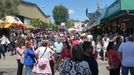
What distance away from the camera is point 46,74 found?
1199cm

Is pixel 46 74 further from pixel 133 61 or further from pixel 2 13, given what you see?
pixel 2 13

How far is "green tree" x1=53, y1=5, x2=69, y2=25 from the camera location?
152012mm

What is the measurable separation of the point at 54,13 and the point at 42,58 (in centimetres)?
14268

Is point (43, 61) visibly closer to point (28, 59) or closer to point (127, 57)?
point (28, 59)

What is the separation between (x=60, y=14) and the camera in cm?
15350

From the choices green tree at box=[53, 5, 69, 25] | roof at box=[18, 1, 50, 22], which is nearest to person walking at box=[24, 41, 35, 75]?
roof at box=[18, 1, 50, 22]

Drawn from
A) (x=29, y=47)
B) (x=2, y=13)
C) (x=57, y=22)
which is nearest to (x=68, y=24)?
(x=57, y=22)

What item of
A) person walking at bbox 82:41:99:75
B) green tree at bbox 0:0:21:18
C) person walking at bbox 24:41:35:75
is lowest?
person walking at bbox 24:41:35:75

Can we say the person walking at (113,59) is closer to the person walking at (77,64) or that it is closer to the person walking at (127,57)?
the person walking at (127,57)

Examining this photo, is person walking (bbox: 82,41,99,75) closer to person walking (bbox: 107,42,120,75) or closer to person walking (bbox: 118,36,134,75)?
person walking (bbox: 118,36,134,75)

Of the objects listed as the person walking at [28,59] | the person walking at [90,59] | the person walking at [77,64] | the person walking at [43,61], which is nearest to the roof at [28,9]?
the person walking at [28,59]

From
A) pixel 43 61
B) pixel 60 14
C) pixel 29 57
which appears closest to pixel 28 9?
pixel 60 14

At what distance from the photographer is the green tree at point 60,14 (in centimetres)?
15201

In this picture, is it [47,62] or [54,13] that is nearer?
[47,62]
